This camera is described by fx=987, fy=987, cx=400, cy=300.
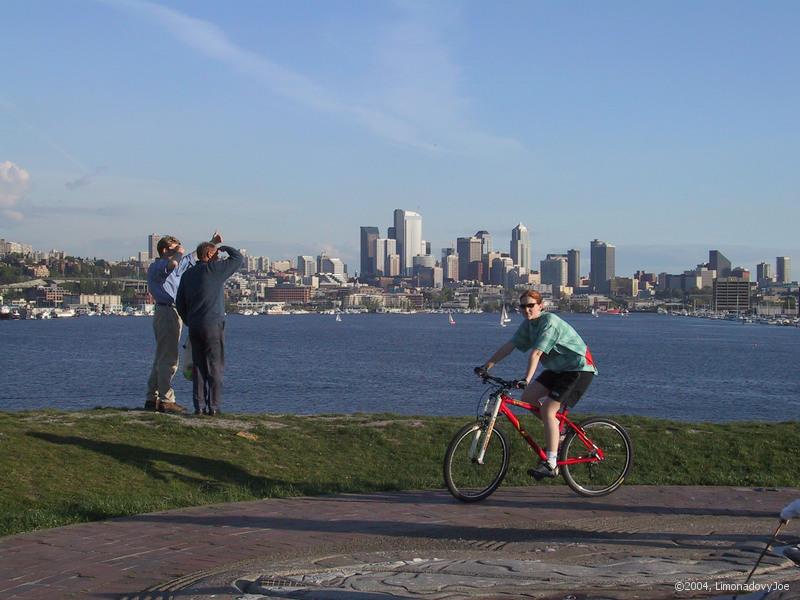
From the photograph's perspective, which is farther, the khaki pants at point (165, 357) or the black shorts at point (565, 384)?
the khaki pants at point (165, 357)

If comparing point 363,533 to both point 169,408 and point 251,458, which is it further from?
point 169,408

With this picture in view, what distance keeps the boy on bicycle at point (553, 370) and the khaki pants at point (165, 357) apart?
471 centimetres

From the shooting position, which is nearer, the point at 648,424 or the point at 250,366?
the point at 648,424

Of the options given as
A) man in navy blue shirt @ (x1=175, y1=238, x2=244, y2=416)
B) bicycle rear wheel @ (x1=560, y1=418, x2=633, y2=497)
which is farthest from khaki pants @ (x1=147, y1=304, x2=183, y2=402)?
bicycle rear wheel @ (x1=560, y1=418, x2=633, y2=497)

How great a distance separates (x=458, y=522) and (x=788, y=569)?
212cm

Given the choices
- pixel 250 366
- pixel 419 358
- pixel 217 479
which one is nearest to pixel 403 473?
pixel 217 479

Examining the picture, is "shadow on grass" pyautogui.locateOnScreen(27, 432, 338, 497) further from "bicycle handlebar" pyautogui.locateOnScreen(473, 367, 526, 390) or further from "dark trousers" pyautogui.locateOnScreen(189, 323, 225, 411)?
"dark trousers" pyautogui.locateOnScreen(189, 323, 225, 411)

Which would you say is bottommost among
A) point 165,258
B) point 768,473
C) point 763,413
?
point 763,413

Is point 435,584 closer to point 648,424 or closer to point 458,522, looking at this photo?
point 458,522

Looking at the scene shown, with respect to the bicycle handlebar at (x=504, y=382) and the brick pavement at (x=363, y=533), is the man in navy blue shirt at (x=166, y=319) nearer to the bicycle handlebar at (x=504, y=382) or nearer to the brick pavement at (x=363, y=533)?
the brick pavement at (x=363, y=533)

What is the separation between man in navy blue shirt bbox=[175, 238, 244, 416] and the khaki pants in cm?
37

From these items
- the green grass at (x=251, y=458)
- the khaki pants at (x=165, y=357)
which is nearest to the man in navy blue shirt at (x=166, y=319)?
the khaki pants at (x=165, y=357)

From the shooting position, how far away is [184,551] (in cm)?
562

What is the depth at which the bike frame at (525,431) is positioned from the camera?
23.8ft
